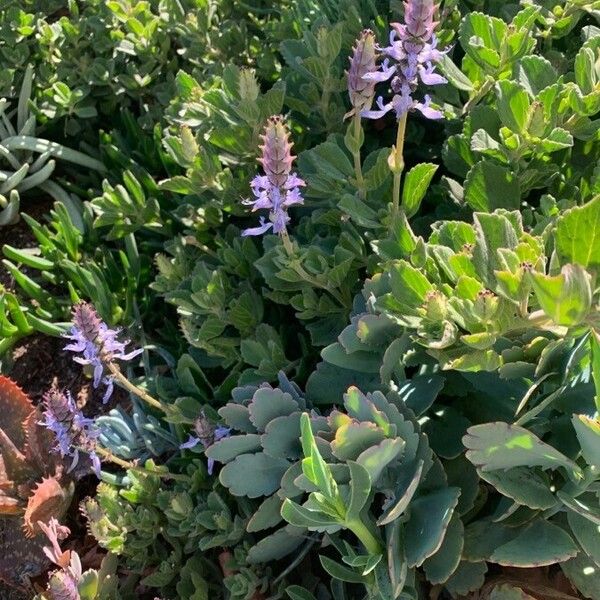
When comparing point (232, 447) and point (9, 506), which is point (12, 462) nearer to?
point (9, 506)

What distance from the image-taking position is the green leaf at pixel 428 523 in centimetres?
117

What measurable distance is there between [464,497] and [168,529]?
614 mm

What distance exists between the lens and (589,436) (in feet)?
3.51

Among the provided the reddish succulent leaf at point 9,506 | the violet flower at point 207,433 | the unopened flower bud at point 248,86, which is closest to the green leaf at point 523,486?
the violet flower at point 207,433

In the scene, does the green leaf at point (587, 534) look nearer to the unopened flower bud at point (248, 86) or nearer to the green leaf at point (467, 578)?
the green leaf at point (467, 578)

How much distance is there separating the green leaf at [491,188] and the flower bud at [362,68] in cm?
30

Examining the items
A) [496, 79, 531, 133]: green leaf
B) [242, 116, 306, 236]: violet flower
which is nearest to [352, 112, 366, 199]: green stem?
[242, 116, 306, 236]: violet flower

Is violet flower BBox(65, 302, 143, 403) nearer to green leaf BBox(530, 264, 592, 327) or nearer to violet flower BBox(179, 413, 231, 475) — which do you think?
violet flower BBox(179, 413, 231, 475)

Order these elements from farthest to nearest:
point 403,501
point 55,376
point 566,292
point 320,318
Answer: point 55,376, point 320,318, point 403,501, point 566,292

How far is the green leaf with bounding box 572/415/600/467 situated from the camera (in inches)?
41.6

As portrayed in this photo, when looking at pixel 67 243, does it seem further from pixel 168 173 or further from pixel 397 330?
pixel 397 330

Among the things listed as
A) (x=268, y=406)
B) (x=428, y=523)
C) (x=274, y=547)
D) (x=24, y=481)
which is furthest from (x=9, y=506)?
(x=428, y=523)

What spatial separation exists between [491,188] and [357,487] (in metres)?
0.64

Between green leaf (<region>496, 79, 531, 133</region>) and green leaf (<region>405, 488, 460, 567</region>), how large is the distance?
0.64m
